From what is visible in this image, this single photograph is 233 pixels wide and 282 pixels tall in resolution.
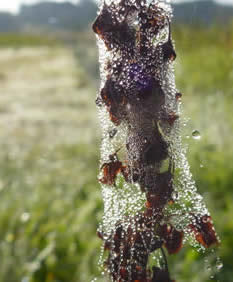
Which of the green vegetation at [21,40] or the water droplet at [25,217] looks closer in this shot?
the water droplet at [25,217]

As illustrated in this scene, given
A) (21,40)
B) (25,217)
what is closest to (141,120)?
(25,217)

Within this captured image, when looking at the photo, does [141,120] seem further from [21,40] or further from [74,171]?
[21,40]

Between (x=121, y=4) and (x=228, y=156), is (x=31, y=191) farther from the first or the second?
(x=121, y=4)

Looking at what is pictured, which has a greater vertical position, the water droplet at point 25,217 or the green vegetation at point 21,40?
the green vegetation at point 21,40

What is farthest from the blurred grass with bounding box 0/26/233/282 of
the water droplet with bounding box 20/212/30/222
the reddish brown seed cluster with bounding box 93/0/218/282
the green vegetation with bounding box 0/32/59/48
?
the green vegetation with bounding box 0/32/59/48

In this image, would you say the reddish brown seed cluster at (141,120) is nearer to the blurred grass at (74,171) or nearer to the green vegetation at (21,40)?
the blurred grass at (74,171)

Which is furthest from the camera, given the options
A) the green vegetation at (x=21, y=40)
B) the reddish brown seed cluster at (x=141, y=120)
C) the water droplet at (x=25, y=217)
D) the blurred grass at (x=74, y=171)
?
the green vegetation at (x=21, y=40)

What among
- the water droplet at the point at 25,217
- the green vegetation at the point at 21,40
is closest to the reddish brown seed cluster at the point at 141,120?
the water droplet at the point at 25,217
